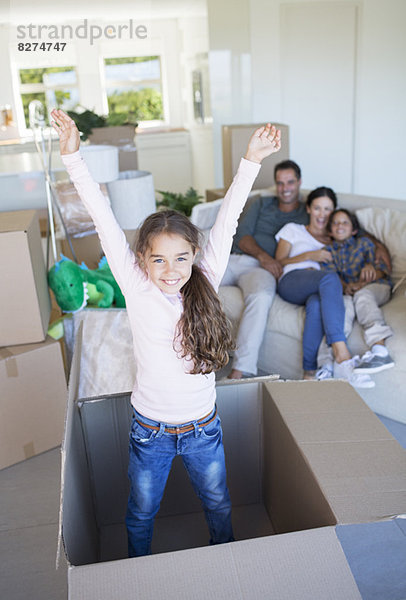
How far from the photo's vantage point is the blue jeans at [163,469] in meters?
1.25

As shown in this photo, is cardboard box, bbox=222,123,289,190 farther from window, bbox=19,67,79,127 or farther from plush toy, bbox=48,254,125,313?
window, bbox=19,67,79,127

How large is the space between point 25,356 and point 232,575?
4.23ft

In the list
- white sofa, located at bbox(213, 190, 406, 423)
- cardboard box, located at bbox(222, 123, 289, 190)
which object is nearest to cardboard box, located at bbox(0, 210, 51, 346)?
white sofa, located at bbox(213, 190, 406, 423)

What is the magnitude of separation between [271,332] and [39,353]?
1099mm

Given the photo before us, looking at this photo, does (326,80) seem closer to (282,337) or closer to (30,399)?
(282,337)

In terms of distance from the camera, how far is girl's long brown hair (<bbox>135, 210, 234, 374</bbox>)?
1.23m

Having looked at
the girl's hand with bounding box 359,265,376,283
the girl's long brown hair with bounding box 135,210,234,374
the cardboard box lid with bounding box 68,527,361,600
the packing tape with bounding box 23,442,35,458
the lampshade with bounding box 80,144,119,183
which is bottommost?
the packing tape with bounding box 23,442,35,458

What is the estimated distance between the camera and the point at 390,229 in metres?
2.72

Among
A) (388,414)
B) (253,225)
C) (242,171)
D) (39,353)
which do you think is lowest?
(388,414)

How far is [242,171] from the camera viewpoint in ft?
4.10

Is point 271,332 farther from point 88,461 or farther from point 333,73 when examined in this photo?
point 333,73

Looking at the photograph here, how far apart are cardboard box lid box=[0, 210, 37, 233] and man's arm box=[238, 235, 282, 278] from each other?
3.86 ft

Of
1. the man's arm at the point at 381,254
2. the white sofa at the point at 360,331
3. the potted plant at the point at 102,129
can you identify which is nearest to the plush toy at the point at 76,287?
the white sofa at the point at 360,331

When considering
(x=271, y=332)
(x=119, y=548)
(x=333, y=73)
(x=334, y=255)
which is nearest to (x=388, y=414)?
(x=271, y=332)
